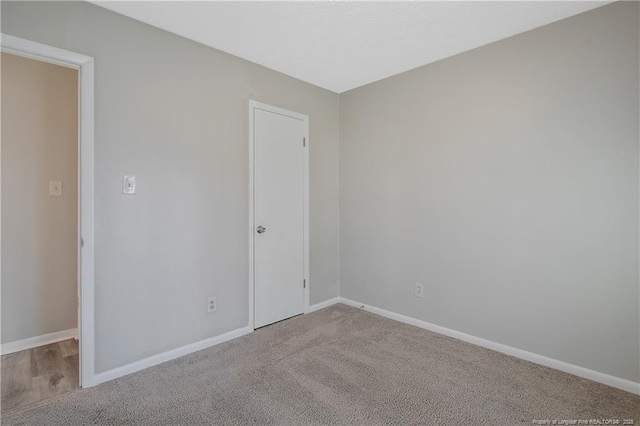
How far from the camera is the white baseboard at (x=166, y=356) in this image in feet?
6.82

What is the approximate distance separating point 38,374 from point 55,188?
1.47m

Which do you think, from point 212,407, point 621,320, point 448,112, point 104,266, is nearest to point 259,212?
point 104,266

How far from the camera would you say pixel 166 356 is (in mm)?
2342

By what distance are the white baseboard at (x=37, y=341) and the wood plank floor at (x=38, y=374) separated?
0.16 ft

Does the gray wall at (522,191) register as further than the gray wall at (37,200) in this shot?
No

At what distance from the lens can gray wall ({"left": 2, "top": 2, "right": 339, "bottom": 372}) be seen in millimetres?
2037

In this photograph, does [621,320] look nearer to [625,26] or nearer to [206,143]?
[625,26]

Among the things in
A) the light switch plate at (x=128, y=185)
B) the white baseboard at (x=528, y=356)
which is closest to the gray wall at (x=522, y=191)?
the white baseboard at (x=528, y=356)

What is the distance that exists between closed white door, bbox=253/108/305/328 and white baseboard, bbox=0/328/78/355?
1641 millimetres

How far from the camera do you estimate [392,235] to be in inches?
126

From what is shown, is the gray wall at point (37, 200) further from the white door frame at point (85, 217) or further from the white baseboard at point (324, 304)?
the white baseboard at point (324, 304)

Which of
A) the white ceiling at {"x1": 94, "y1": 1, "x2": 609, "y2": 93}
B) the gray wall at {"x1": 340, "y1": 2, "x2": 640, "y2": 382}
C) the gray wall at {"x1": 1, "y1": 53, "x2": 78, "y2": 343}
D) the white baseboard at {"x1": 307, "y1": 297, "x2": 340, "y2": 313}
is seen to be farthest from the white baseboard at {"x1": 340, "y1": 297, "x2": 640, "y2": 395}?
the gray wall at {"x1": 1, "y1": 53, "x2": 78, "y2": 343}

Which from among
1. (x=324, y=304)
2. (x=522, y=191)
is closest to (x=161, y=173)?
(x=324, y=304)

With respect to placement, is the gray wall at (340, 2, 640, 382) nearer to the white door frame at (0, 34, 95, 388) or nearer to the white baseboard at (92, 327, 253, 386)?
the white baseboard at (92, 327, 253, 386)
